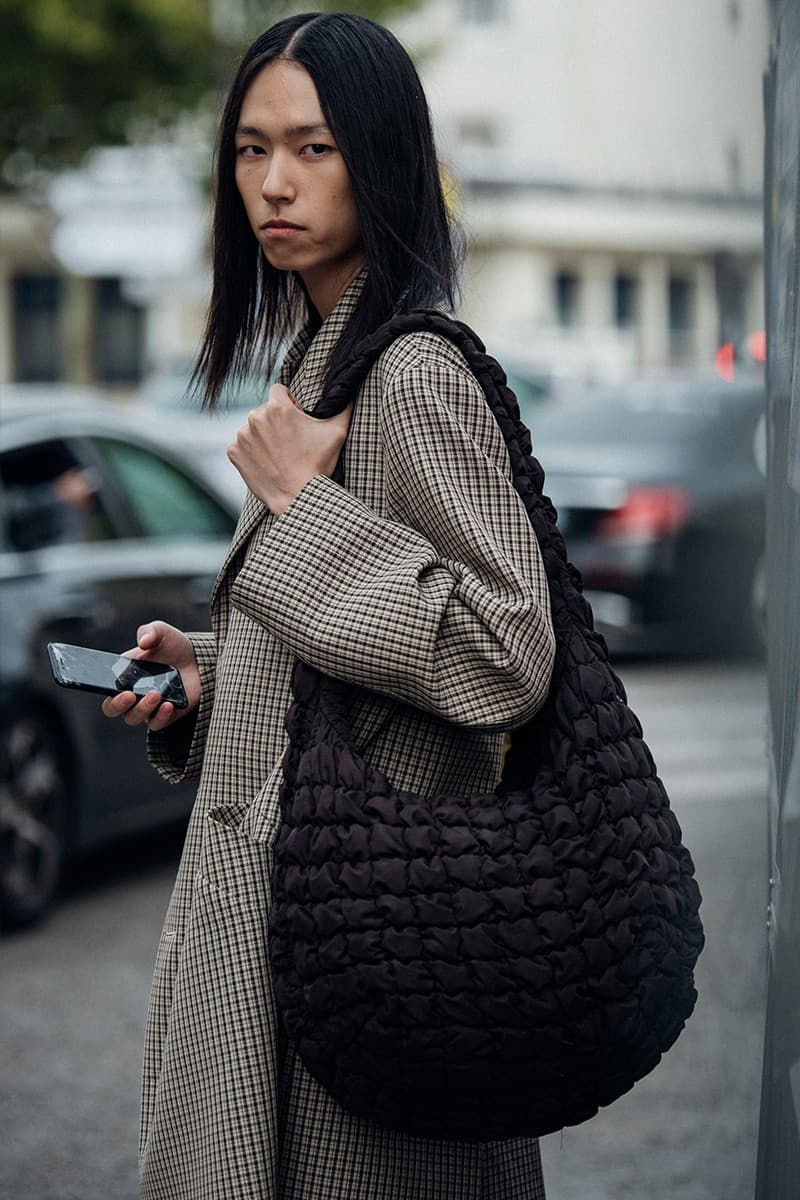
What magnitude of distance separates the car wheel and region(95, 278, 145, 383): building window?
34.0m

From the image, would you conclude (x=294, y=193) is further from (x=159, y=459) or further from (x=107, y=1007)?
(x=159, y=459)

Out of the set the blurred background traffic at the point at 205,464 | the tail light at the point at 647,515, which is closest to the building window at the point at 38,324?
the blurred background traffic at the point at 205,464

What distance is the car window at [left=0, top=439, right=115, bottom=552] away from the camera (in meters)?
5.43

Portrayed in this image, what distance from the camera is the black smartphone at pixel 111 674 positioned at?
2121 millimetres

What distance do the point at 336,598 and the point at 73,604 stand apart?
12.3 ft

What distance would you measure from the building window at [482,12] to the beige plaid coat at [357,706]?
4078 cm

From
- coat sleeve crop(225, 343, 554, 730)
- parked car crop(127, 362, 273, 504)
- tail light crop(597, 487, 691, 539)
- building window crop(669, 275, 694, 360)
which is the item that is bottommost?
building window crop(669, 275, 694, 360)

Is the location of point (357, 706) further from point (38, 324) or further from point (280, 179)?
point (38, 324)

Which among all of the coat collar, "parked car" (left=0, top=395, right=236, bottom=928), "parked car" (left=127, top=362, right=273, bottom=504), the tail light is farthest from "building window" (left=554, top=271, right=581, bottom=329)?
the coat collar

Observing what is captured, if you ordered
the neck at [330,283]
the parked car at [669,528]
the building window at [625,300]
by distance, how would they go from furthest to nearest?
the building window at [625,300], the parked car at [669,528], the neck at [330,283]

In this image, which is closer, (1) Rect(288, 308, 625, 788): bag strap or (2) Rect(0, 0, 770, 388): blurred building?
(1) Rect(288, 308, 625, 788): bag strap

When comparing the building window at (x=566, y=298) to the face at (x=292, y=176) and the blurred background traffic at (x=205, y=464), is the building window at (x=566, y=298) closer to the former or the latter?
the blurred background traffic at (x=205, y=464)

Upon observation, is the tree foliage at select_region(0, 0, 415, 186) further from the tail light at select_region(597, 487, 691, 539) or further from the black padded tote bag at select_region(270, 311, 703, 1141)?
the black padded tote bag at select_region(270, 311, 703, 1141)

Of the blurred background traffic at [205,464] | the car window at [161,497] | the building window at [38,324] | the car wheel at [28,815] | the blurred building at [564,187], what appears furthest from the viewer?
the blurred building at [564,187]
